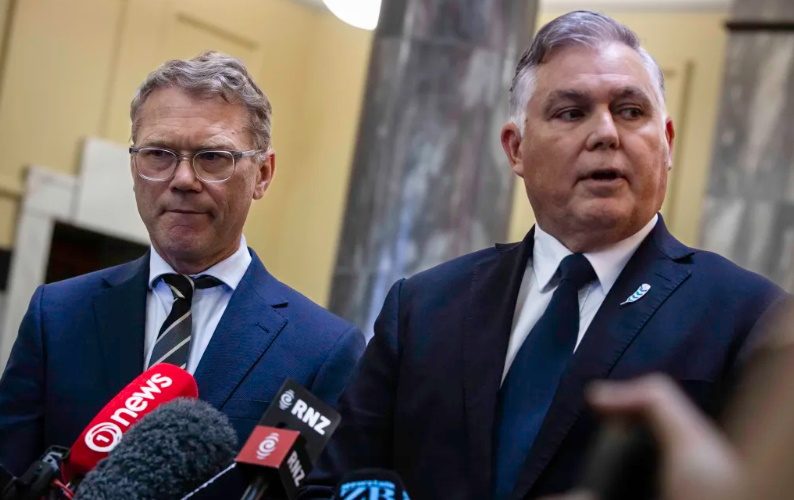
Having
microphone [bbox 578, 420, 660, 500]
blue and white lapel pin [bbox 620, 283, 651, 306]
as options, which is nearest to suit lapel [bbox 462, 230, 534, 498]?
blue and white lapel pin [bbox 620, 283, 651, 306]

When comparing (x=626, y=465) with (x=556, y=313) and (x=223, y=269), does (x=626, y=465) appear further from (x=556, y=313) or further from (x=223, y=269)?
(x=223, y=269)

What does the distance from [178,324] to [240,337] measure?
134mm

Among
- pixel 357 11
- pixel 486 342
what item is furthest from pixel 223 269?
pixel 357 11

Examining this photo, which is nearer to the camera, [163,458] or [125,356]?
[163,458]

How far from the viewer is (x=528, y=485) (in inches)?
67.6

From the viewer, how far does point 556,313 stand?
188 centimetres

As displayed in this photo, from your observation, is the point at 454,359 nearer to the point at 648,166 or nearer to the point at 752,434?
the point at 648,166

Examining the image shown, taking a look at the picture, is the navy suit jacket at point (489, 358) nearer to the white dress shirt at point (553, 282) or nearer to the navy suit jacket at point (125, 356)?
the white dress shirt at point (553, 282)

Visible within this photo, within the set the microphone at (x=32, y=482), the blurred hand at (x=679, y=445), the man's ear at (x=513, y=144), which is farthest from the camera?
the man's ear at (x=513, y=144)

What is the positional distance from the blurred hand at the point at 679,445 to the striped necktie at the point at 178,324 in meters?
1.69

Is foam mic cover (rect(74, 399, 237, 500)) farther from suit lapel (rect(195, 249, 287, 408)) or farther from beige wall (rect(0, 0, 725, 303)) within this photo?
beige wall (rect(0, 0, 725, 303))

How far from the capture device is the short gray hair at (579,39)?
2.10 m

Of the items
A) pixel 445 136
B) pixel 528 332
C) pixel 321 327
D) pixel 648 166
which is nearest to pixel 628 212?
pixel 648 166

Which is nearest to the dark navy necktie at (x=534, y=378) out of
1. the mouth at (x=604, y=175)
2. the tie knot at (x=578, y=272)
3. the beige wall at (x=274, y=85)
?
the tie knot at (x=578, y=272)
